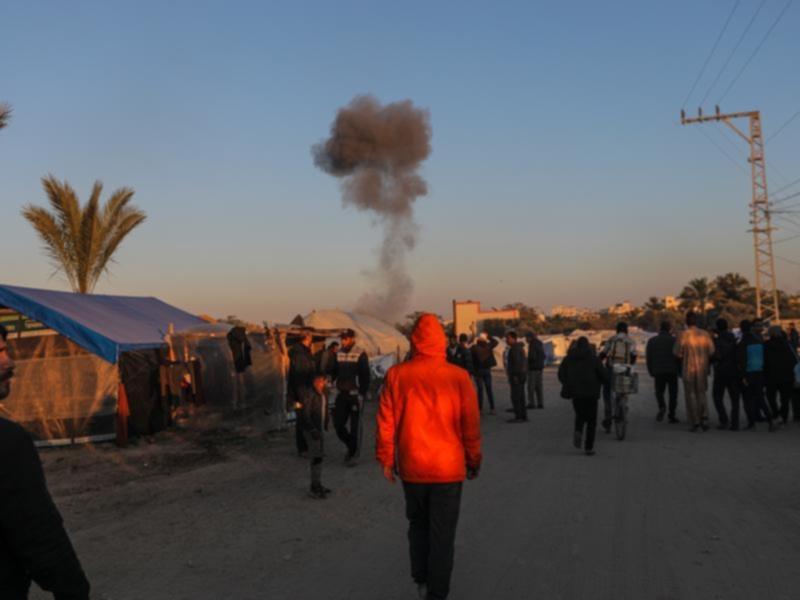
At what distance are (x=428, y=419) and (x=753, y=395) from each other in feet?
34.5

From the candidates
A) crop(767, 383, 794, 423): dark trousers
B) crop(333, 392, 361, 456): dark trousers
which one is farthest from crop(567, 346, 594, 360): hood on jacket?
crop(767, 383, 794, 423): dark trousers

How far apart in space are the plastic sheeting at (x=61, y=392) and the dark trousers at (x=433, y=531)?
412 inches

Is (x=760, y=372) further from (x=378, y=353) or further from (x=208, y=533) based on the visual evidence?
(x=378, y=353)

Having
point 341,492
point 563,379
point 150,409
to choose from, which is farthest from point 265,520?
point 150,409

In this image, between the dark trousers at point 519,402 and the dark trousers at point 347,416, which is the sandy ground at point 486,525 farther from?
the dark trousers at point 519,402

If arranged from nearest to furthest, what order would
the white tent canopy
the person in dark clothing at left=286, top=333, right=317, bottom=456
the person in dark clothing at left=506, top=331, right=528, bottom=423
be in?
the person in dark clothing at left=286, top=333, right=317, bottom=456
the person in dark clothing at left=506, top=331, right=528, bottom=423
the white tent canopy

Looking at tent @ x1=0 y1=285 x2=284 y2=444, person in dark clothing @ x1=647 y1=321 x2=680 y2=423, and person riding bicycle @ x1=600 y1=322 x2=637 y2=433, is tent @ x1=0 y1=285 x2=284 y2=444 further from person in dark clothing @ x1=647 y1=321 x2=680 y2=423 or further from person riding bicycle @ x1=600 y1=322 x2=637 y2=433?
person in dark clothing @ x1=647 y1=321 x2=680 y2=423

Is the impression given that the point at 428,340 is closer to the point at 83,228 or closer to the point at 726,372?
the point at 726,372

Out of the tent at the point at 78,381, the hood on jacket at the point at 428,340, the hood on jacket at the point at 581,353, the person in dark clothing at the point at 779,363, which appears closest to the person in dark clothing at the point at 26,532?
the hood on jacket at the point at 428,340

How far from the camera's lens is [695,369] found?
12859 millimetres

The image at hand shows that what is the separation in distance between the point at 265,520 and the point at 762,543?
180 inches

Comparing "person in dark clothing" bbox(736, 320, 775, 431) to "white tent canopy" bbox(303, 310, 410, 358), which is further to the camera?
"white tent canopy" bbox(303, 310, 410, 358)

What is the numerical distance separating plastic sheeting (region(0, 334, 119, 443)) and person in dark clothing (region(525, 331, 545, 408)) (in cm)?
922

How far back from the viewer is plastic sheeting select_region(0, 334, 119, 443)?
548 inches
